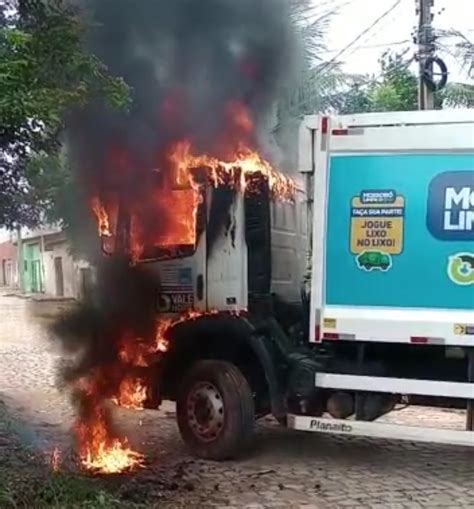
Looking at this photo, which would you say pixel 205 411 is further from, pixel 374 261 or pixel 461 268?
pixel 461 268

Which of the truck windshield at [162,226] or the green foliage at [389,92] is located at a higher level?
the green foliage at [389,92]

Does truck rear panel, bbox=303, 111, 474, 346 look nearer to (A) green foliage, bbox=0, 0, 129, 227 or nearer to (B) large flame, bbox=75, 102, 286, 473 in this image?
(B) large flame, bbox=75, 102, 286, 473

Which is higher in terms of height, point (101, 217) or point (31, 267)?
point (101, 217)

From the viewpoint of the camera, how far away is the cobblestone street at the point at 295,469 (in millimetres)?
5844

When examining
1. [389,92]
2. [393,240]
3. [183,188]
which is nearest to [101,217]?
[183,188]

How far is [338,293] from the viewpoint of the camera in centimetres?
635

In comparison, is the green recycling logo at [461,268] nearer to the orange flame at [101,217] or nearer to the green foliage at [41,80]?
the green foliage at [41,80]

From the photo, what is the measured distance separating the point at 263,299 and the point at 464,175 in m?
1.91

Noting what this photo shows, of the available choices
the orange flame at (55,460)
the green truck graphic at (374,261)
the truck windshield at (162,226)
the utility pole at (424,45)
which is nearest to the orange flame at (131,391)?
the orange flame at (55,460)

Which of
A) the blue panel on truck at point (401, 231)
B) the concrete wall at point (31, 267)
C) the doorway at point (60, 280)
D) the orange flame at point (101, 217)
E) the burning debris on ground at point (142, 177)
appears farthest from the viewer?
the concrete wall at point (31, 267)

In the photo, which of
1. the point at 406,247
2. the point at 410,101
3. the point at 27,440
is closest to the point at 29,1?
the point at 406,247

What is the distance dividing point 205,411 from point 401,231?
85.5 inches

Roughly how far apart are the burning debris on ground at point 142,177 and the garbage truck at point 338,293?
179 millimetres

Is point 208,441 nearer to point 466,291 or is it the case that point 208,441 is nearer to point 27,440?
point 27,440
